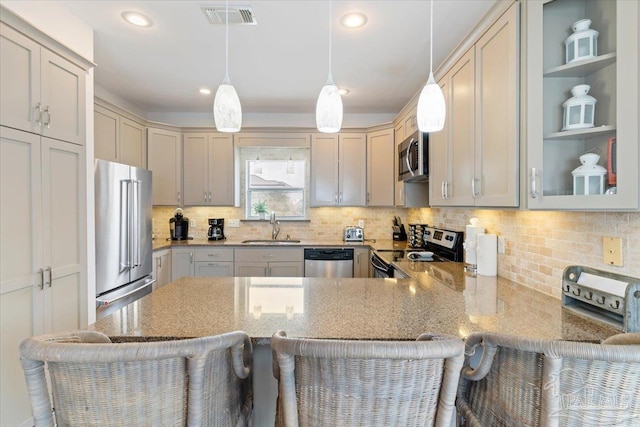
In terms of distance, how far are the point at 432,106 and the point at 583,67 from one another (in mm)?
628

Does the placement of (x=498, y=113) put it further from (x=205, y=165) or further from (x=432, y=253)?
(x=205, y=165)

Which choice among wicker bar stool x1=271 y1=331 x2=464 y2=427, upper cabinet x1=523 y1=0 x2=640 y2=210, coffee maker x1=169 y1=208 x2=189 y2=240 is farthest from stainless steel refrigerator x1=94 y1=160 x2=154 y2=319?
upper cabinet x1=523 y1=0 x2=640 y2=210

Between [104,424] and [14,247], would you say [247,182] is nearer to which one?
[14,247]

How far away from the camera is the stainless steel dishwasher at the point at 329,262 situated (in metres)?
3.83

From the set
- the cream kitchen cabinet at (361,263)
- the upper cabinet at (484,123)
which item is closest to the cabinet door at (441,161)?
the upper cabinet at (484,123)

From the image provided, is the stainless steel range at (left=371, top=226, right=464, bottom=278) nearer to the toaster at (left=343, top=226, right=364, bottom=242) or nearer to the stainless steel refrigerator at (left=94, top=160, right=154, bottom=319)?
the toaster at (left=343, top=226, right=364, bottom=242)

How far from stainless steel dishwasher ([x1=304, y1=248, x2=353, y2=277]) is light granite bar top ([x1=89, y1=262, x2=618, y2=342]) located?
192cm

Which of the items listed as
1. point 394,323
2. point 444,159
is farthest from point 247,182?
point 394,323

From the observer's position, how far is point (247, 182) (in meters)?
4.43

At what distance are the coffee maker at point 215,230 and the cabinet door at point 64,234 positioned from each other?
2.02 m

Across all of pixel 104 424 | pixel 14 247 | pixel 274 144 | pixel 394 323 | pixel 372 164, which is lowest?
pixel 104 424

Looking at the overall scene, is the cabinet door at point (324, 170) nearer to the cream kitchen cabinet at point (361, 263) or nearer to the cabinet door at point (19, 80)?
the cream kitchen cabinet at point (361, 263)

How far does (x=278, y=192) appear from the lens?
4457mm

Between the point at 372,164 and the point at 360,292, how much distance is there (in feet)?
8.79
